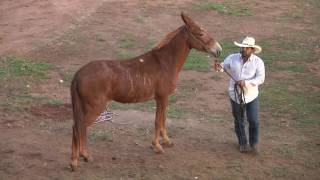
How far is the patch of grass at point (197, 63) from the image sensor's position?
12.8 metres

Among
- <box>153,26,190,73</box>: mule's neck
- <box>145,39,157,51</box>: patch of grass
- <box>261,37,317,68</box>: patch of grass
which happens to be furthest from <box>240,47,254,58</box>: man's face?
<box>145,39,157,51</box>: patch of grass

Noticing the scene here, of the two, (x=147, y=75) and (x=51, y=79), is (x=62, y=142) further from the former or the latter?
(x=51, y=79)

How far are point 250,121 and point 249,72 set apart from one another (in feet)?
2.31

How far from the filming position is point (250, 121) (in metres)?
8.62

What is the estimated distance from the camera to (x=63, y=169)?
802cm

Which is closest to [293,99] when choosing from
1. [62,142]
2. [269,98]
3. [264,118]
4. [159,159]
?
[269,98]

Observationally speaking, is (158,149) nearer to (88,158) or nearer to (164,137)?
(164,137)

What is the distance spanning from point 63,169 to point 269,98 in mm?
4568

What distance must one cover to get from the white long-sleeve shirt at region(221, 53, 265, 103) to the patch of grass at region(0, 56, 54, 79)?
190 inches

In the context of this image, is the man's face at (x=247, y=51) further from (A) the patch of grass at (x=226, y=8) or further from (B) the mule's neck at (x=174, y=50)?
(A) the patch of grass at (x=226, y=8)

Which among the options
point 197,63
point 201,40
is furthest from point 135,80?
point 197,63

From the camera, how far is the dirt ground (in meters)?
8.06

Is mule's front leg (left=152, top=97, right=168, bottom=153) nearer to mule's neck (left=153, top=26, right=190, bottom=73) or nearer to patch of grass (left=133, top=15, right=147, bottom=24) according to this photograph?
mule's neck (left=153, top=26, right=190, bottom=73)

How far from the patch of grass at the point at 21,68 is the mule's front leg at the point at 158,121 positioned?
4.17m
